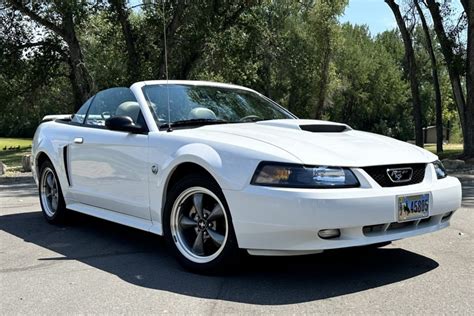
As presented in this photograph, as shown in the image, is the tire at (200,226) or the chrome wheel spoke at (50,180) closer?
the tire at (200,226)

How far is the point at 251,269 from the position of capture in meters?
4.39

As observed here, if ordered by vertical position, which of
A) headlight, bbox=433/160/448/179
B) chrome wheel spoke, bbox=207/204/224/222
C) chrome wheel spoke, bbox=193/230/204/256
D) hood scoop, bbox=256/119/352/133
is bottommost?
chrome wheel spoke, bbox=193/230/204/256

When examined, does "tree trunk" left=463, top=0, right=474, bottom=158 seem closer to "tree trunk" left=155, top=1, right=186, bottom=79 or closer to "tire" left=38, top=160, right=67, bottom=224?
"tree trunk" left=155, top=1, right=186, bottom=79

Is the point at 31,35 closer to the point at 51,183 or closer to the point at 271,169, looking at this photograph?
the point at 51,183

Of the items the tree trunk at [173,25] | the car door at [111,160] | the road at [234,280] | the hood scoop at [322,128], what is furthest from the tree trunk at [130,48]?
the hood scoop at [322,128]

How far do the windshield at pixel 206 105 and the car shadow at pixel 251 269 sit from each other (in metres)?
1.29

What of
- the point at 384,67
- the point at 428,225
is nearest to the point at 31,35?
the point at 428,225

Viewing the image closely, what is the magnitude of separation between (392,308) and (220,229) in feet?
4.66

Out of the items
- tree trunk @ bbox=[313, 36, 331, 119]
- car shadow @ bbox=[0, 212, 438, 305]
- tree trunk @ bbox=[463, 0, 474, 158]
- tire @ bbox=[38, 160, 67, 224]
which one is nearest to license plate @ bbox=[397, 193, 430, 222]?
car shadow @ bbox=[0, 212, 438, 305]

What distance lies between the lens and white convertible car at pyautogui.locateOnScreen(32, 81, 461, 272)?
3.74 m

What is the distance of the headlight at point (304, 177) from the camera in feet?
12.3

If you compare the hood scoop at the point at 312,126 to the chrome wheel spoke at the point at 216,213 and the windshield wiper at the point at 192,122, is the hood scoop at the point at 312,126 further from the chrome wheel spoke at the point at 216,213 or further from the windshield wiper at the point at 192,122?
the chrome wheel spoke at the point at 216,213

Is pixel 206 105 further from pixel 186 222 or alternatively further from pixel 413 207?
pixel 413 207

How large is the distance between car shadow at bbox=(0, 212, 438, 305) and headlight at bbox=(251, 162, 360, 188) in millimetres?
752
